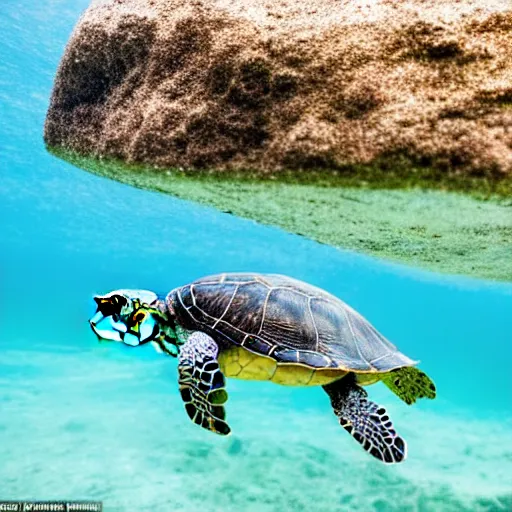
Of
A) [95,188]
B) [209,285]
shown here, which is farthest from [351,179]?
[95,188]

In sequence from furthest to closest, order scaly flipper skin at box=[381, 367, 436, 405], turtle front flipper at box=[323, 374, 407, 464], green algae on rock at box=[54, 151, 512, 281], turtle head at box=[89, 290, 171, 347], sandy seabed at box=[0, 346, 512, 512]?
sandy seabed at box=[0, 346, 512, 512] < scaly flipper skin at box=[381, 367, 436, 405] < green algae on rock at box=[54, 151, 512, 281] < turtle front flipper at box=[323, 374, 407, 464] < turtle head at box=[89, 290, 171, 347]

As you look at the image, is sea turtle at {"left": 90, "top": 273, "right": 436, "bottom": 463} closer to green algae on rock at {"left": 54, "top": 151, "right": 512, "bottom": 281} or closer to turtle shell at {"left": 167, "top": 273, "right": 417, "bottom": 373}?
turtle shell at {"left": 167, "top": 273, "right": 417, "bottom": 373}

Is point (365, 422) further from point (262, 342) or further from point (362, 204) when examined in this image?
point (362, 204)

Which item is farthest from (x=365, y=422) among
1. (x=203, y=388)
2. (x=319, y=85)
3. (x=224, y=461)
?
(x=224, y=461)

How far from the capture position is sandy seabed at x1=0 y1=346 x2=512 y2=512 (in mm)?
6961

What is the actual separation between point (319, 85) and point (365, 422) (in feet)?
4.94

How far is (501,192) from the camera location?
2375 millimetres

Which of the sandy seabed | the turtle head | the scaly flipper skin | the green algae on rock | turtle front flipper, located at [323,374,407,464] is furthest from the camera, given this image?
the sandy seabed

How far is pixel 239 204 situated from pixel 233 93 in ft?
2.86

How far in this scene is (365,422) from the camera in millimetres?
2359

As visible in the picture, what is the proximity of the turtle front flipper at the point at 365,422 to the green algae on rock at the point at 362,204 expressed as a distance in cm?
92

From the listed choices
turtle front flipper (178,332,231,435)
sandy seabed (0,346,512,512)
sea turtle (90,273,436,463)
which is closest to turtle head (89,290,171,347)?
sea turtle (90,273,436,463)

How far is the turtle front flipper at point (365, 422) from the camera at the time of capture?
2250 mm

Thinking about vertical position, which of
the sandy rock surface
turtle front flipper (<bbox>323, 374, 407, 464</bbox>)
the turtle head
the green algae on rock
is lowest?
turtle front flipper (<bbox>323, 374, 407, 464</bbox>)
